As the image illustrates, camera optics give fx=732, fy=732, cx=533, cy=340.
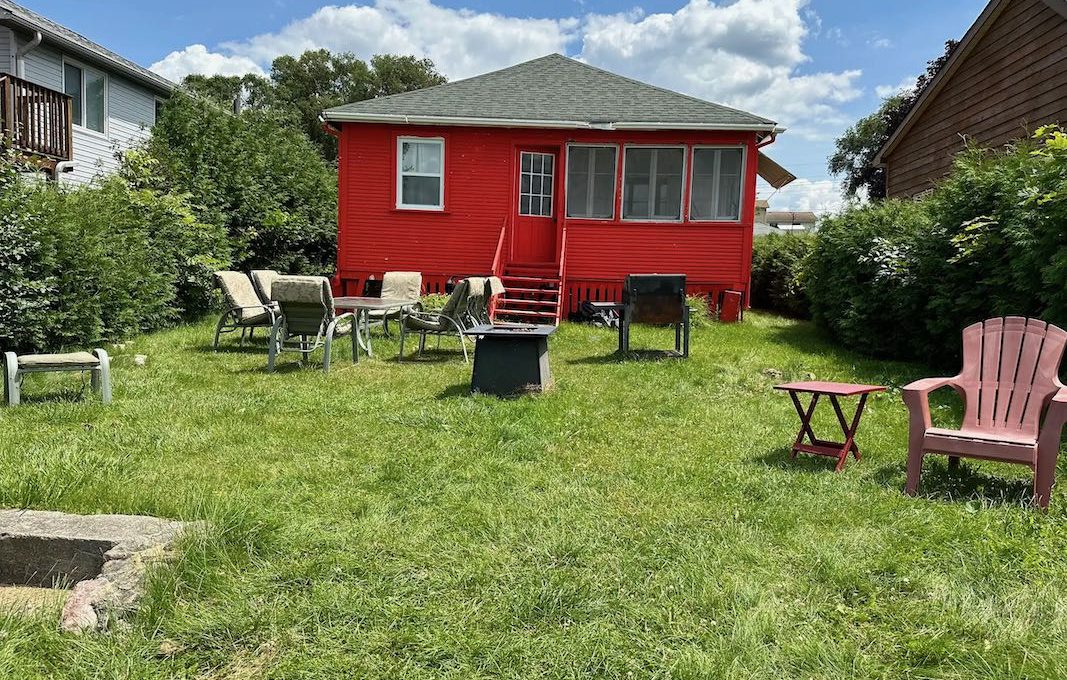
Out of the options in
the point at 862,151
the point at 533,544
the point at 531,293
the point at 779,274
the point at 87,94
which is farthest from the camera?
the point at 862,151

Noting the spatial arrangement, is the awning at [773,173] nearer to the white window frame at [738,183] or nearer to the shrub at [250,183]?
the white window frame at [738,183]

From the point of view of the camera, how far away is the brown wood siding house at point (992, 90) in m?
11.4

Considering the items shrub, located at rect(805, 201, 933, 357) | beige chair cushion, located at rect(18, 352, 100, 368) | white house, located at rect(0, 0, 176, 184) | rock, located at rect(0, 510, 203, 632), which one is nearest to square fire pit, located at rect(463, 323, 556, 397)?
beige chair cushion, located at rect(18, 352, 100, 368)

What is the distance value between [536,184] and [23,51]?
982 centimetres

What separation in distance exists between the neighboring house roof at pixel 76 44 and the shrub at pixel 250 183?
1535 millimetres

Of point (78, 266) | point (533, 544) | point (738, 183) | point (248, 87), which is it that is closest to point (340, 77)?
point (248, 87)

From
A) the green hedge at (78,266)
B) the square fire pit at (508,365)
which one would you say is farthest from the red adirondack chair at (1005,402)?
the green hedge at (78,266)

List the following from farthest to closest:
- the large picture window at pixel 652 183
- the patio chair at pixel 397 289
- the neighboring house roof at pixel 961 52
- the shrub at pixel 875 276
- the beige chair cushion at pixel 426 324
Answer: the large picture window at pixel 652 183 → the neighboring house roof at pixel 961 52 → the patio chair at pixel 397 289 → the shrub at pixel 875 276 → the beige chair cushion at pixel 426 324

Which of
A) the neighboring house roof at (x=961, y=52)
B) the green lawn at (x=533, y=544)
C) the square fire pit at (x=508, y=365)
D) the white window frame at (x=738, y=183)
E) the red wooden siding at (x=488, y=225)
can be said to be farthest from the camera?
the red wooden siding at (x=488, y=225)

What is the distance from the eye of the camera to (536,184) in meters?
13.8

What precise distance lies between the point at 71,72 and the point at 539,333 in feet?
47.2

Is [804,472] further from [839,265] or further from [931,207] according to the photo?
[839,265]

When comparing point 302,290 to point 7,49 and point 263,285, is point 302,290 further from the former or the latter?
point 7,49

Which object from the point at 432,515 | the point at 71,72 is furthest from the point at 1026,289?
the point at 71,72
